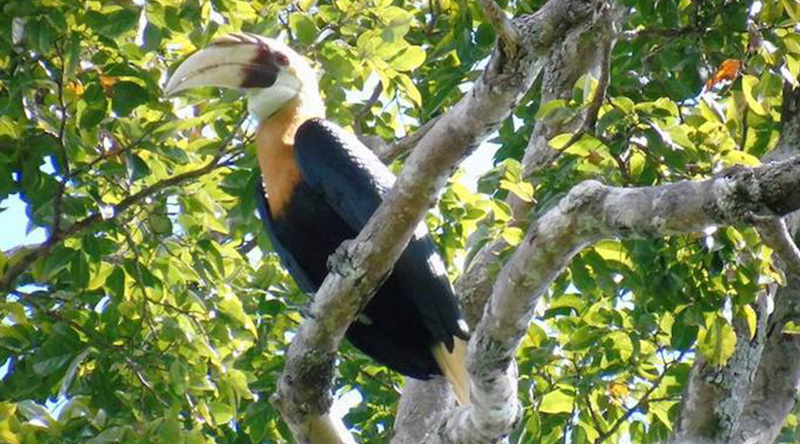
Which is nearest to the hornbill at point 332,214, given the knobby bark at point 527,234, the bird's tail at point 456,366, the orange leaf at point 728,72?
the bird's tail at point 456,366

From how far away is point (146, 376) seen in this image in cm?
614

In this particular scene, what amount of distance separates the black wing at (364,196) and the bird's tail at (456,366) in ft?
0.15

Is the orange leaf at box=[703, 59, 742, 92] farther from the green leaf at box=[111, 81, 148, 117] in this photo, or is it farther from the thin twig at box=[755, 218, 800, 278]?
the green leaf at box=[111, 81, 148, 117]

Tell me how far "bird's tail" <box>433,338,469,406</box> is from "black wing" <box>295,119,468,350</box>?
5 cm

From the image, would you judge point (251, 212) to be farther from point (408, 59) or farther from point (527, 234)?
point (527, 234)

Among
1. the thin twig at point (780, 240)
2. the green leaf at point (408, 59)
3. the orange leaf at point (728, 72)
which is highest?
the orange leaf at point (728, 72)

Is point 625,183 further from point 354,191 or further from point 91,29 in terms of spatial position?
point 91,29

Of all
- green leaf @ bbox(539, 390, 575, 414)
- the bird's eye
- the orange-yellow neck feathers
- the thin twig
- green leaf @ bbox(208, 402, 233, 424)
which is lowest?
green leaf @ bbox(208, 402, 233, 424)

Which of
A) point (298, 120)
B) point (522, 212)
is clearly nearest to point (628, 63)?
point (522, 212)

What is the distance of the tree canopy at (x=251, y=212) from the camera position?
540cm

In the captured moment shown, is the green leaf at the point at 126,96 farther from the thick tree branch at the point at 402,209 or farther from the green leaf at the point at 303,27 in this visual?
the thick tree branch at the point at 402,209

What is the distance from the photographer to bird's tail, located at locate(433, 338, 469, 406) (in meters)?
5.84

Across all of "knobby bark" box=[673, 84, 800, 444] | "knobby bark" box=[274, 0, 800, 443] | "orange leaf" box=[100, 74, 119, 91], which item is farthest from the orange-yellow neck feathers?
"knobby bark" box=[673, 84, 800, 444]

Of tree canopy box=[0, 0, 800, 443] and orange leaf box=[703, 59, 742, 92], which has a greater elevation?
orange leaf box=[703, 59, 742, 92]
